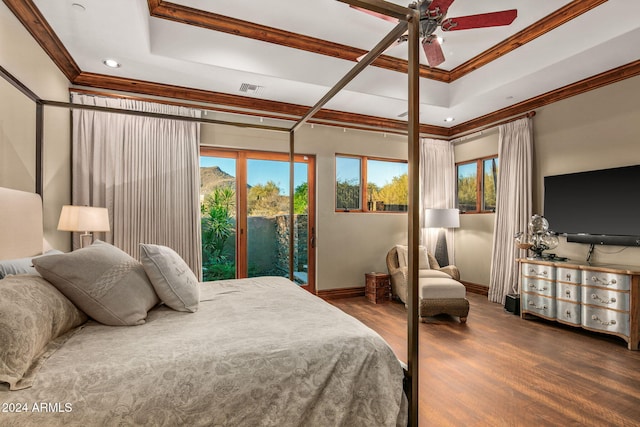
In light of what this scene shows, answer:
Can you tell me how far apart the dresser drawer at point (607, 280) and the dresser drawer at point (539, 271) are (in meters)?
0.32

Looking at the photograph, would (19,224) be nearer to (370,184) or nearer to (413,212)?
(413,212)

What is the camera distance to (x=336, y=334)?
1414 millimetres

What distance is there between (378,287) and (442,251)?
1473 millimetres

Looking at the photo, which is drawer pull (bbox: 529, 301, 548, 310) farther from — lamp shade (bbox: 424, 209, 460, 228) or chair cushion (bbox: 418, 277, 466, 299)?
lamp shade (bbox: 424, 209, 460, 228)

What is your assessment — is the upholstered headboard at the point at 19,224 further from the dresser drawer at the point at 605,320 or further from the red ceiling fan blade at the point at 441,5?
the dresser drawer at the point at 605,320

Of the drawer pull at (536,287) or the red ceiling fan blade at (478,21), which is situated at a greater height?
the red ceiling fan blade at (478,21)

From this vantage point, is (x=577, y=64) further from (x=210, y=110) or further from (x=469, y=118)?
(x=210, y=110)

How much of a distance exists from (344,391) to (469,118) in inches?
194

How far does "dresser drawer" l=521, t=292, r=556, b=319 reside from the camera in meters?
3.63

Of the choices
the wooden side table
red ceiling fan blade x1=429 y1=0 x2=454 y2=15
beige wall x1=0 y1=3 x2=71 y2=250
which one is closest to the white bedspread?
beige wall x1=0 y1=3 x2=71 y2=250

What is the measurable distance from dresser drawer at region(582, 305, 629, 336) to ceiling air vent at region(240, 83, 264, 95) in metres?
4.22

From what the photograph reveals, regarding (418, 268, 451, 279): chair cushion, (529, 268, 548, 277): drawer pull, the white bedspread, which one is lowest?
(418, 268, 451, 279): chair cushion

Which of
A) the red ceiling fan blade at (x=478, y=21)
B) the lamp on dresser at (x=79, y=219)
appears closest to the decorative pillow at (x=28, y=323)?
the lamp on dresser at (x=79, y=219)

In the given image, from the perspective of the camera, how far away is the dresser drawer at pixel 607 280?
3.03 meters
